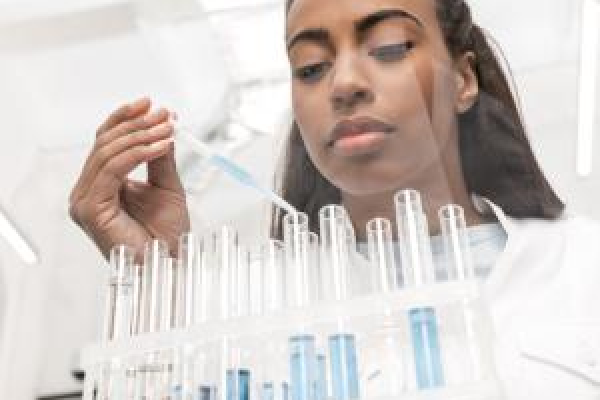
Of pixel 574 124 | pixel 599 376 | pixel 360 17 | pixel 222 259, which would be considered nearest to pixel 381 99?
pixel 360 17

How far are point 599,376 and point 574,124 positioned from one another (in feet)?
2.28

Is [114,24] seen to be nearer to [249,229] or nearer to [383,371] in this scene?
[249,229]

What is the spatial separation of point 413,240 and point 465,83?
0.38 m

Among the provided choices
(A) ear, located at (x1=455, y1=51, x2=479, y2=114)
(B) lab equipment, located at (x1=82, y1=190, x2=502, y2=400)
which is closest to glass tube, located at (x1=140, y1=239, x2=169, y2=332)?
(B) lab equipment, located at (x1=82, y1=190, x2=502, y2=400)

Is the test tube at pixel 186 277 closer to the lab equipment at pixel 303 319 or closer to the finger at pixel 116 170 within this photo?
the lab equipment at pixel 303 319

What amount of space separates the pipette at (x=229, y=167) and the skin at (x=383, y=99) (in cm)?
7

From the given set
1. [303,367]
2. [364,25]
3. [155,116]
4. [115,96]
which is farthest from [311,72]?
[115,96]

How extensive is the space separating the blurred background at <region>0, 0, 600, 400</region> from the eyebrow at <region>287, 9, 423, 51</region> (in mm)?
335

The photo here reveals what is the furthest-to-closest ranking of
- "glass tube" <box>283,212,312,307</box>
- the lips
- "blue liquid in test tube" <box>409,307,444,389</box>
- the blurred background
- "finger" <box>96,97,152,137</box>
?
→ the blurred background, "finger" <box>96,97,152,137</box>, the lips, "glass tube" <box>283,212,312,307</box>, "blue liquid in test tube" <box>409,307,444,389</box>

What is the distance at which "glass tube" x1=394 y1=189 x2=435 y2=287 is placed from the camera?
724 millimetres

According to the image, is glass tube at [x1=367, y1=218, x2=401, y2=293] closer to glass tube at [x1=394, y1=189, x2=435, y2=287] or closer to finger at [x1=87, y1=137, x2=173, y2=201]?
glass tube at [x1=394, y1=189, x2=435, y2=287]

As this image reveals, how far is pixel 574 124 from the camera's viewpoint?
1372mm

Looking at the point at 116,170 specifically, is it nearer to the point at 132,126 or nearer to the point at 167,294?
the point at 132,126

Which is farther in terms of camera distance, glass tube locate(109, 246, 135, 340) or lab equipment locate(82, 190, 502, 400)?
glass tube locate(109, 246, 135, 340)
